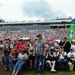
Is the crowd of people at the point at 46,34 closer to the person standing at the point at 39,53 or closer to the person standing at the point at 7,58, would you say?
the person standing at the point at 7,58

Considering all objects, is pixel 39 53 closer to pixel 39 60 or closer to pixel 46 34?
pixel 39 60

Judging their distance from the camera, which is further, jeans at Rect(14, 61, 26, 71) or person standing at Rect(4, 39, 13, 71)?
person standing at Rect(4, 39, 13, 71)

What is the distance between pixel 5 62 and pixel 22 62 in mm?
1064

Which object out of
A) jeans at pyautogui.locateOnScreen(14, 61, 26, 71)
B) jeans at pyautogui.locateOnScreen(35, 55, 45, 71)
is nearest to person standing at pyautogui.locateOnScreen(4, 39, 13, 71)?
jeans at pyautogui.locateOnScreen(14, 61, 26, 71)

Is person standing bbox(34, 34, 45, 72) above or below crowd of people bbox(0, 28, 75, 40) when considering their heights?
above

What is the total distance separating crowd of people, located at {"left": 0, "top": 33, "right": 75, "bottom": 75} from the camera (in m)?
10.3

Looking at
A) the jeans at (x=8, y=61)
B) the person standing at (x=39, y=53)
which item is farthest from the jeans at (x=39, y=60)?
the jeans at (x=8, y=61)

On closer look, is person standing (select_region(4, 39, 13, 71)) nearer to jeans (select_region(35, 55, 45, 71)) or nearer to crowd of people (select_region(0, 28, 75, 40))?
jeans (select_region(35, 55, 45, 71))

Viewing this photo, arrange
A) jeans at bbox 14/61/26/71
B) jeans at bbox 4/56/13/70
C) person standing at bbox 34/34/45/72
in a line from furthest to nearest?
1. jeans at bbox 4/56/13/70
2. person standing at bbox 34/34/45/72
3. jeans at bbox 14/61/26/71

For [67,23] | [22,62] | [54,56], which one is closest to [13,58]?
[22,62]

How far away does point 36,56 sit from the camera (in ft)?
34.0

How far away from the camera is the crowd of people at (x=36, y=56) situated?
10273 millimetres

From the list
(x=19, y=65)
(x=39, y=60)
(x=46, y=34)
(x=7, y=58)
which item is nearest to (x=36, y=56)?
(x=39, y=60)

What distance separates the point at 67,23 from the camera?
77625 mm
